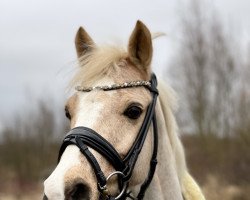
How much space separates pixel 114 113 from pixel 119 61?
0.55 metres

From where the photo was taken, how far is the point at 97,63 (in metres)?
3.50

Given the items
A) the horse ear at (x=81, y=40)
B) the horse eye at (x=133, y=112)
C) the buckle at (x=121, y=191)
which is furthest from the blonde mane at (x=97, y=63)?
the buckle at (x=121, y=191)

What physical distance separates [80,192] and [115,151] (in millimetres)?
404

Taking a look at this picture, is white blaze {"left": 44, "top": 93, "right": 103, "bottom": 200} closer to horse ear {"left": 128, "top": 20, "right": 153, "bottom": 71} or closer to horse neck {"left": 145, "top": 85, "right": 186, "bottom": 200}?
horse ear {"left": 128, "top": 20, "right": 153, "bottom": 71}

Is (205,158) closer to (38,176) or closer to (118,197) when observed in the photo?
(38,176)

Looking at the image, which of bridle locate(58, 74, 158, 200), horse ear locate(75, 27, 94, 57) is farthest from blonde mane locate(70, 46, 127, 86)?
horse ear locate(75, 27, 94, 57)

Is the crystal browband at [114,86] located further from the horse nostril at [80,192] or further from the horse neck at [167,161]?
the horse nostril at [80,192]

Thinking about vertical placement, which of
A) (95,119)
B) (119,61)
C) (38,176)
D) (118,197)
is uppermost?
(119,61)

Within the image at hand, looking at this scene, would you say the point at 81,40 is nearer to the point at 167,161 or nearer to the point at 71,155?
the point at 167,161

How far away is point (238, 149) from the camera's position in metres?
16.8

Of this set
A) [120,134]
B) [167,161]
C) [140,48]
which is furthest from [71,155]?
[140,48]

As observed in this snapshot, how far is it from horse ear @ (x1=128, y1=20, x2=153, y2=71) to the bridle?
0.18 metres

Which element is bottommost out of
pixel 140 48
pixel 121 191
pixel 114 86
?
pixel 121 191

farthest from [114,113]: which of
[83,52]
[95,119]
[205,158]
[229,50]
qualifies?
[229,50]
